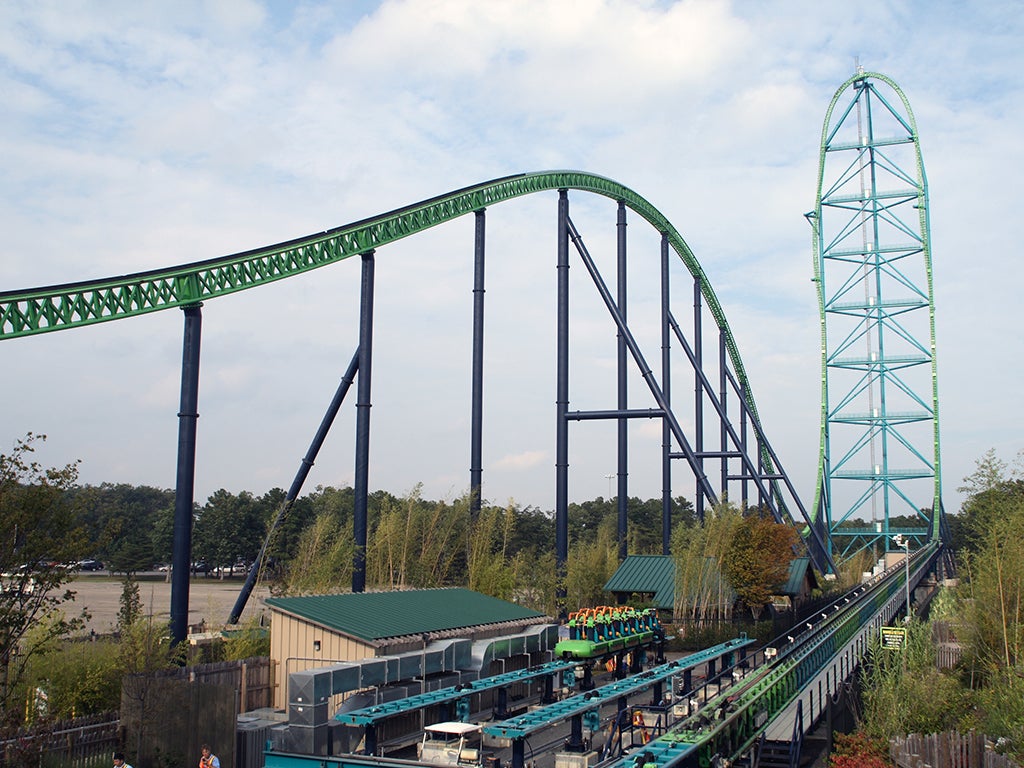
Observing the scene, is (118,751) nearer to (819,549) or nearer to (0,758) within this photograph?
(0,758)

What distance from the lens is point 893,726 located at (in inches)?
659

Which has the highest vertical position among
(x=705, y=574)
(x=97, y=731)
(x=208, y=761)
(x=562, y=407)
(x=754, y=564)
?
(x=562, y=407)

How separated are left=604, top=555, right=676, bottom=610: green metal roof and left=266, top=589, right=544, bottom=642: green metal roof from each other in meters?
10.5

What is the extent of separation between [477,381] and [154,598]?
33.7 m

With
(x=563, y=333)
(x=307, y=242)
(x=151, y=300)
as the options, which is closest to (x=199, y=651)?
(x=151, y=300)

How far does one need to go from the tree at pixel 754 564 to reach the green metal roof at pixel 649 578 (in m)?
2.20

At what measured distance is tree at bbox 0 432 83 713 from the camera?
11.5 meters

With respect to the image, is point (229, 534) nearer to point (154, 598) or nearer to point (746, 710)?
point (154, 598)

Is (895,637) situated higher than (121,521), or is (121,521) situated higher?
(121,521)

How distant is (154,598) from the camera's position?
2276 inches

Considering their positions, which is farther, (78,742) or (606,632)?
(606,632)

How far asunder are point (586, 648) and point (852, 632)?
6624 mm

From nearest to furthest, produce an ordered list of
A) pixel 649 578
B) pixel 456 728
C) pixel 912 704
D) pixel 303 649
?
1. pixel 456 728
2. pixel 912 704
3. pixel 303 649
4. pixel 649 578

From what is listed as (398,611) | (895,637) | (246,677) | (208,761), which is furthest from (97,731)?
(895,637)
